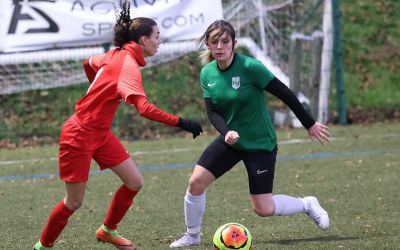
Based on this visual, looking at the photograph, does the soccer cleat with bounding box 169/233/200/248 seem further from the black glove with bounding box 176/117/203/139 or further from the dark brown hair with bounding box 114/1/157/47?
the dark brown hair with bounding box 114/1/157/47

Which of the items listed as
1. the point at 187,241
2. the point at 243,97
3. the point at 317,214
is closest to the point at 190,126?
the point at 243,97

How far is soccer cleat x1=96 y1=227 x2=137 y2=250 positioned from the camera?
644 centimetres

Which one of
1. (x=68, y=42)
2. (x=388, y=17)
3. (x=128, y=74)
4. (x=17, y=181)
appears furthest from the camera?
(x=388, y=17)

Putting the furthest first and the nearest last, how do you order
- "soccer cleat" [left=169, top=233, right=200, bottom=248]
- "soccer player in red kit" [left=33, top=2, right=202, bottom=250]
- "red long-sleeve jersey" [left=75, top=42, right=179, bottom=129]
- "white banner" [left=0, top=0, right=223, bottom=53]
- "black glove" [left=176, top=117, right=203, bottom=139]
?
1. "white banner" [left=0, top=0, right=223, bottom=53]
2. "soccer cleat" [left=169, top=233, right=200, bottom=248]
3. "soccer player in red kit" [left=33, top=2, right=202, bottom=250]
4. "red long-sleeve jersey" [left=75, top=42, right=179, bottom=129]
5. "black glove" [left=176, top=117, right=203, bottom=139]

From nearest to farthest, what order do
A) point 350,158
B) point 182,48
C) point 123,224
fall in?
point 123,224
point 350,158
point 182,48

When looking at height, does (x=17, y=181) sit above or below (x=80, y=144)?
below

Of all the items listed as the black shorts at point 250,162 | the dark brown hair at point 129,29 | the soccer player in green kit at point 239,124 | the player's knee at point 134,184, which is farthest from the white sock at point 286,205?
the dark brown hair at point 129,29

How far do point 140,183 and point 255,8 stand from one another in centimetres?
892

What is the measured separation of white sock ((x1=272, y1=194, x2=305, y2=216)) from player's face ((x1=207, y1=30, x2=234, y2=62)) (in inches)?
43.5

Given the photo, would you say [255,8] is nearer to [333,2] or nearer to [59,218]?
[333,2]

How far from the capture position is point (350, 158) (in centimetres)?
1135

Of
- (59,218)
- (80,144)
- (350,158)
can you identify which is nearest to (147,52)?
(80,144)

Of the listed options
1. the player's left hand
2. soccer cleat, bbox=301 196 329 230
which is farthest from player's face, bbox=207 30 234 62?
soccer cleat, bbox=301 196 329 230

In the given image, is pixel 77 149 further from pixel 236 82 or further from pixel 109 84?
pixel 236 82
